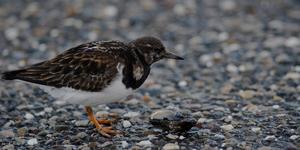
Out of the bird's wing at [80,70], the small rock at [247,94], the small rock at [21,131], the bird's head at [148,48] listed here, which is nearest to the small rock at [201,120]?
the bird's head at [148,48]

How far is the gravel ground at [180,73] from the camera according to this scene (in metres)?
6.57

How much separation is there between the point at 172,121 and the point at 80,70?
1.14 meters

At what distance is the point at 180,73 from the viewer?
358 inches

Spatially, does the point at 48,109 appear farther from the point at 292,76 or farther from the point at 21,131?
the point at 292,76

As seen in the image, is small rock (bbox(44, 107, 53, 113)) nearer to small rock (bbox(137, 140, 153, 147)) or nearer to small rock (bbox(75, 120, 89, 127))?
small rock (bbox(75, 120, 89, 127))

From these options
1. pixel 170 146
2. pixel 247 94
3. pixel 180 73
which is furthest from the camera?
pixel 180 73

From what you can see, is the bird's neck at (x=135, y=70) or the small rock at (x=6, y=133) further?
the small rock at (x=6, y=133)

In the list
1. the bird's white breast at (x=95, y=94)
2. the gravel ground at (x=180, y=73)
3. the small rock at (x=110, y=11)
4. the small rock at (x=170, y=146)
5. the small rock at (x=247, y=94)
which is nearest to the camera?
the small rock at (x=170, y=146)

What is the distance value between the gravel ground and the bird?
1.66 feet

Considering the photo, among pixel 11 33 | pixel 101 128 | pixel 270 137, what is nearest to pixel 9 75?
pixel 101 128

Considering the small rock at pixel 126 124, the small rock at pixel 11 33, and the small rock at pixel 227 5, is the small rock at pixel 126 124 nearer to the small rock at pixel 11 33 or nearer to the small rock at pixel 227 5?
the small rock at pixel 11 33

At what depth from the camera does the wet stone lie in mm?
6438

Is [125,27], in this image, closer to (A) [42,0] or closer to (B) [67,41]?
(B) [67,41]

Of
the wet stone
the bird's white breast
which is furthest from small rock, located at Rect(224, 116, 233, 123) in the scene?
the bird's white breast
